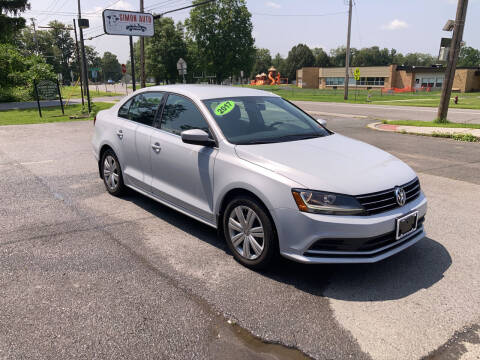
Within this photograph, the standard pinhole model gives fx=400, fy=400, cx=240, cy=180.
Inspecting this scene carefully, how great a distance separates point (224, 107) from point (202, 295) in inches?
80.8

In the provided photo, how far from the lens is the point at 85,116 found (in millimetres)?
19953

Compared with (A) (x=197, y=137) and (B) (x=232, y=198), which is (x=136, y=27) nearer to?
(A) (x=197, y=137)

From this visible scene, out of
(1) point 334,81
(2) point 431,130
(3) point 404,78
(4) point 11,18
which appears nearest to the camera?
(2) point 431,130

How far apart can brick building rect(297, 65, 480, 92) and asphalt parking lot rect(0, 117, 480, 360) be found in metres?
57.2

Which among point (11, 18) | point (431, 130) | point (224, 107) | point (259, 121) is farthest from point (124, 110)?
point (11, 18)

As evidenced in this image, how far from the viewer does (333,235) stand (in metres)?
3.19

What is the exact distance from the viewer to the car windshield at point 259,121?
4.13m

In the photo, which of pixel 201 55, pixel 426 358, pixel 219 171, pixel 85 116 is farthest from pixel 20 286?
pixel 201 55

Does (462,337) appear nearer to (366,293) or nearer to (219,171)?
(366,293)

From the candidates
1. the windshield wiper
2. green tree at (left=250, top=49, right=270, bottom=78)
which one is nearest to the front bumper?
the windshield wiper

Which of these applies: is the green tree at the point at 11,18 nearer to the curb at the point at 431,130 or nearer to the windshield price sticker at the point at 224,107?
the curb at the point at 431,130

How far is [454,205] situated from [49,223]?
18.0 ft

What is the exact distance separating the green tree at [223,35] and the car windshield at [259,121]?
209 feet

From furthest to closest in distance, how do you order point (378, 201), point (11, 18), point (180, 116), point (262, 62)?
point (262, 62) < point (11, 18) < point (180, 116) < point (378, 201)
